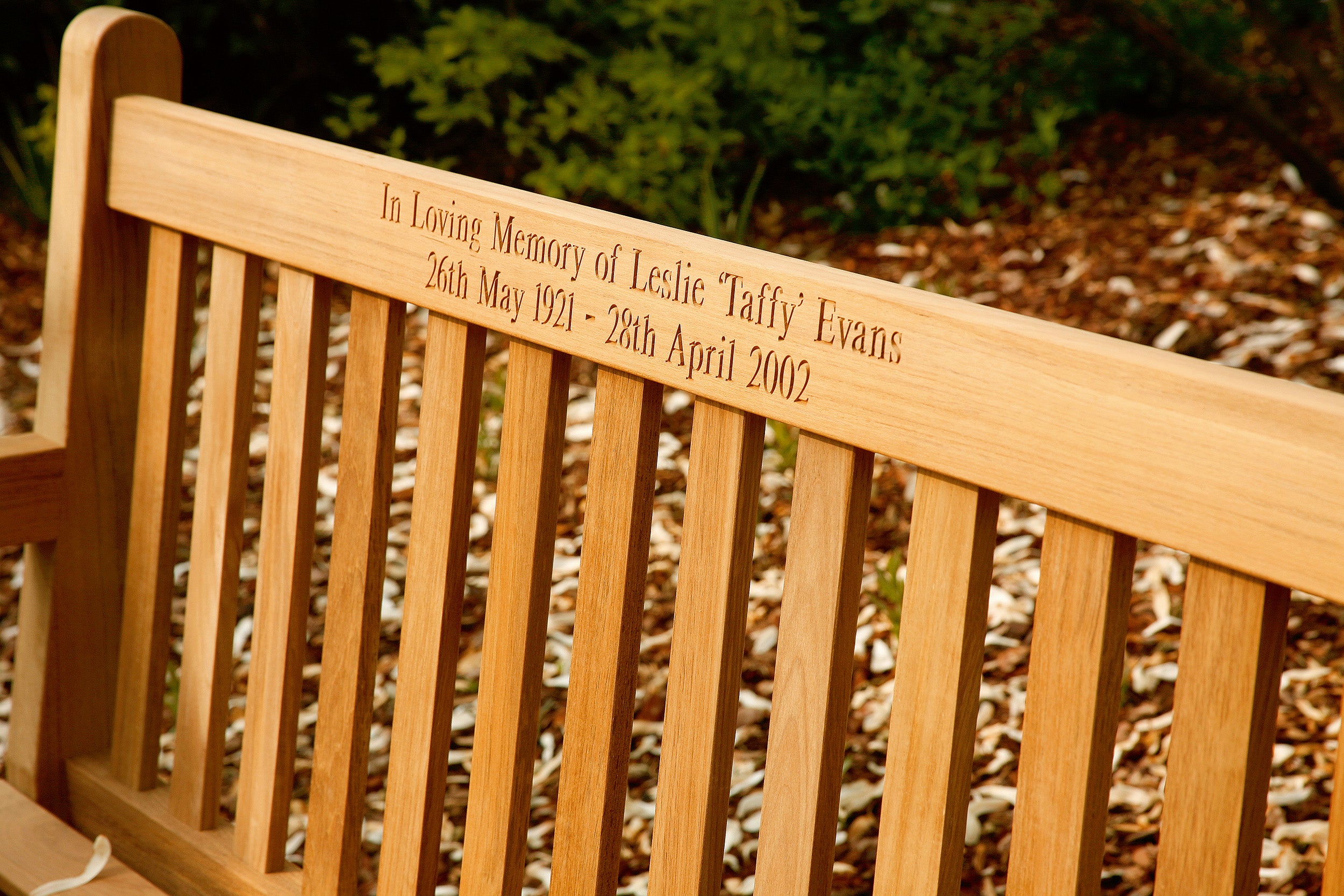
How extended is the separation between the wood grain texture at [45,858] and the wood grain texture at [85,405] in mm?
105

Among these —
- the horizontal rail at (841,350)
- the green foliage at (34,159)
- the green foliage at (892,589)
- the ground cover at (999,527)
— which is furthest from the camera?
the green foliage at (34,159)

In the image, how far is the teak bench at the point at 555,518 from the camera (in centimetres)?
88

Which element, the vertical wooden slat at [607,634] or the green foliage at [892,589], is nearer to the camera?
the vertical wooden slat at [607,634]

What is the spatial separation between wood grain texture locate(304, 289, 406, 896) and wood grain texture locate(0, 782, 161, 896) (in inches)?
8.9

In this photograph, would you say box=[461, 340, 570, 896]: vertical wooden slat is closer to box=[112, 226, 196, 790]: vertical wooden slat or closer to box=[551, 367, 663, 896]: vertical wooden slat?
box=[551, 367, 663, 896]: vertical wooden slat

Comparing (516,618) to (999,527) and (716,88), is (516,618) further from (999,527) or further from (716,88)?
(716,88)

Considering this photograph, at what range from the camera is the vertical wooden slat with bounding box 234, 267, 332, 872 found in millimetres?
1379

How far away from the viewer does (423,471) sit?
129 cm

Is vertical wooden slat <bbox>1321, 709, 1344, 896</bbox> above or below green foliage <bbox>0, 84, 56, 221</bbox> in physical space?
below

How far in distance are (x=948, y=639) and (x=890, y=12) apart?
4251 mm

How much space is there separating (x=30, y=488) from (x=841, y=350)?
1104 millimetres

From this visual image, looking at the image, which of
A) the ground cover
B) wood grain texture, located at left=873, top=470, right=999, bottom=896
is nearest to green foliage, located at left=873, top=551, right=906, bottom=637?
the ground cover

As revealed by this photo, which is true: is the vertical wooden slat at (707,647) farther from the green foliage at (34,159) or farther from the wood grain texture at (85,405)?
the green foliage at (34,159)

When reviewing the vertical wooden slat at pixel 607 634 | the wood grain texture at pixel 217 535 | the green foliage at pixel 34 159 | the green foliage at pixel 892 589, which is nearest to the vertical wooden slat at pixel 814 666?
the vertical wooden slat at pixel 607 634
